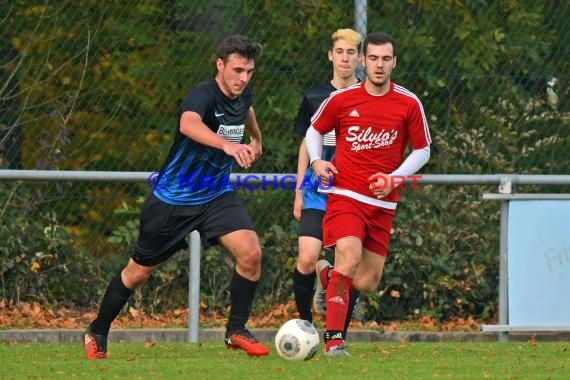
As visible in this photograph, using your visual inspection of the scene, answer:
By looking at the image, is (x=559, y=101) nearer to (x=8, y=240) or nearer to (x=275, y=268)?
(x=275, y=268)

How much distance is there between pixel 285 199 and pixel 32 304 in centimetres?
212

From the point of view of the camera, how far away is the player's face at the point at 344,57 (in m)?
9.61

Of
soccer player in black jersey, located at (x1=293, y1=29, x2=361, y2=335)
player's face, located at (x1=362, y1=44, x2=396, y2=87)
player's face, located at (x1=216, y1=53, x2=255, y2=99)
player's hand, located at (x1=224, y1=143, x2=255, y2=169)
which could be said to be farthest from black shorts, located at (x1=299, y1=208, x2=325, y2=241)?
player's hand, located at (x1=224, y1=143, x2=255, y2=169)

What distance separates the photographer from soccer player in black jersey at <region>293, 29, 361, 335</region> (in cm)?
959

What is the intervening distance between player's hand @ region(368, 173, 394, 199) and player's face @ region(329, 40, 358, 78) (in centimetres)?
143

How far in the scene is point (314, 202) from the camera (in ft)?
31.6

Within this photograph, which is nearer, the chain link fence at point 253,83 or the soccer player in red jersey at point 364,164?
the soccer player in red jersey at point 364,164

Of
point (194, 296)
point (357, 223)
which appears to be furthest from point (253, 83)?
point (357, 223)

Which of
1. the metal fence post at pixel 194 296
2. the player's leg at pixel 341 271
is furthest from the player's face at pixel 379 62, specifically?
the metal fence post at pixel 194 296

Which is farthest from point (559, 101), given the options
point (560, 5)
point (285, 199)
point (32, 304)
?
point (32, 304)

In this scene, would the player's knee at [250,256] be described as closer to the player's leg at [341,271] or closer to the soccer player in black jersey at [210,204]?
the soccer player in black jersey at [210,204]

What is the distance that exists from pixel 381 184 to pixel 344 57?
1537 millimetres

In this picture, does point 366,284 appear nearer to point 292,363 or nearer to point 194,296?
point 292,363

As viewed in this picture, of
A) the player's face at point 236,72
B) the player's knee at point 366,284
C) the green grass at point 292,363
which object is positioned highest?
the player's face at point 236,72
